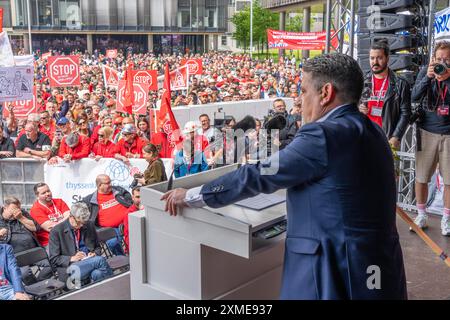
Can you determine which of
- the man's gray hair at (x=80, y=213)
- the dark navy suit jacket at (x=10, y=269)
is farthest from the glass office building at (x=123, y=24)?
the dark navy suit jacket at (x=10, y=269)

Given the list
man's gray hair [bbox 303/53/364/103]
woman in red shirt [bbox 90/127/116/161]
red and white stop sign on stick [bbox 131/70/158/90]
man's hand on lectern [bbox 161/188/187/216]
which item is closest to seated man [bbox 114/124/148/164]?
woman in red shirt [bbox 90/127/116/161]

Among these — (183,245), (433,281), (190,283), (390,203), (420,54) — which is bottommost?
(433,281)

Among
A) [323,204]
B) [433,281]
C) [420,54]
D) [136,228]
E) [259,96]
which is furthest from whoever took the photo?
[259,96]

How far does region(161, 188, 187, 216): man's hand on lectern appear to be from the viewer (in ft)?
7.74

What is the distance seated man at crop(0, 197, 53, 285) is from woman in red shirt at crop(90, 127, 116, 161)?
269 cm

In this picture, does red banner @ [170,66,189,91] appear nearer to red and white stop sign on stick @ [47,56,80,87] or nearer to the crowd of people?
red and white stop sign on stick @ [47,56,80,87]

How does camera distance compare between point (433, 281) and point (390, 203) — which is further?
point (433, 281)

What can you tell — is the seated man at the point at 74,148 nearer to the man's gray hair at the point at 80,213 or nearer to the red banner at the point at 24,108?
the red banner at the point at 24,108

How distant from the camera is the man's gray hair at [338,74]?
2.16 metres

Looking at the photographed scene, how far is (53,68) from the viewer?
13.6 m

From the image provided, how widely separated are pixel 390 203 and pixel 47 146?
817cm

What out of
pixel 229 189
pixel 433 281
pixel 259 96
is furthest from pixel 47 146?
pixel 259 96

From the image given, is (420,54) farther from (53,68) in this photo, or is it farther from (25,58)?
(53,68)
